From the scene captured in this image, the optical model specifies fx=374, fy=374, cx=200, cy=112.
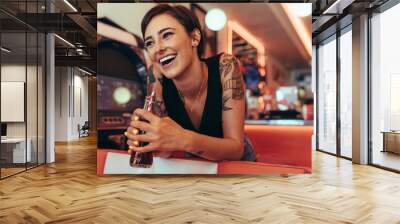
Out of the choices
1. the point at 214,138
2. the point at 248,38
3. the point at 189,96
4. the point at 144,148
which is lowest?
the point at 144,148

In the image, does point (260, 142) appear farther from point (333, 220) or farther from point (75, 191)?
point (75, 191)

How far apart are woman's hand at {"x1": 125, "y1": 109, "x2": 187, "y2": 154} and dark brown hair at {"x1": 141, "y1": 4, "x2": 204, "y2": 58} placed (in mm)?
1333

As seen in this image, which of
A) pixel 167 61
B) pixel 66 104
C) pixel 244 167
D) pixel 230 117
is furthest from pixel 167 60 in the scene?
pixel 66 104

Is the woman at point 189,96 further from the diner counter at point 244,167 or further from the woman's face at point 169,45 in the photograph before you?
the diner counter at point 244,167

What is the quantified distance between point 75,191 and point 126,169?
3.90ft

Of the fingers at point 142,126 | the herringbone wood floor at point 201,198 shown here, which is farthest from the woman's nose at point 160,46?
the herringbone wood floor at point 201,198

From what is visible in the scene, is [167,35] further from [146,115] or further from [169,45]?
[146,115]

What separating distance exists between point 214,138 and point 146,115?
1231 millimetres

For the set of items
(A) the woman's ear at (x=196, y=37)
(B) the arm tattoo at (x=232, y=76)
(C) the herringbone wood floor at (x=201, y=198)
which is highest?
(A) the woman's ear at (x=196, y=37)

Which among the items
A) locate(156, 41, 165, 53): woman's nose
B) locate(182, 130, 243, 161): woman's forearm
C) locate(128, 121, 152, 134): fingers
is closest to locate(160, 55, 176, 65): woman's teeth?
locate(156, 41, 165, 53): woman's nose

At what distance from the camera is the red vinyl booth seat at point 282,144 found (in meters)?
6.55

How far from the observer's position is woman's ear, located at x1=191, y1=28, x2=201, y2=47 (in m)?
6.45

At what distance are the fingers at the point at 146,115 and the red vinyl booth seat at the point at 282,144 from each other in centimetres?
163

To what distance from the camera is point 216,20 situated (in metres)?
6.52
